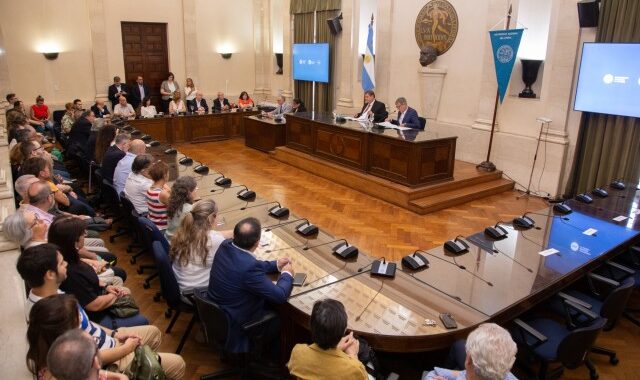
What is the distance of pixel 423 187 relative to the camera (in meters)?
6.45

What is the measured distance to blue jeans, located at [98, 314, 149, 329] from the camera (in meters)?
2.77

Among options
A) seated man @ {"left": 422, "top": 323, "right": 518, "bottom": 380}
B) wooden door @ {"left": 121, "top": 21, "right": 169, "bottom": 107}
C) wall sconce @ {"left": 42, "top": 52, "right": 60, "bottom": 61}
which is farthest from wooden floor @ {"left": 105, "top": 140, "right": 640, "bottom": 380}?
wall sconce @ {"left": 42, "top": 52, "right": 60, "bottom": 61}

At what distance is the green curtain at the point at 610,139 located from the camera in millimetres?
5848

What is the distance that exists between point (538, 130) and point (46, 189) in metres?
6.52

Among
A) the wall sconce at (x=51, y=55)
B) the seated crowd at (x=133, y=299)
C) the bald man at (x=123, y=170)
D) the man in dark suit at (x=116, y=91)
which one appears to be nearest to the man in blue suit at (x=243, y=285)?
the seated crowd at (x=133, y=299)

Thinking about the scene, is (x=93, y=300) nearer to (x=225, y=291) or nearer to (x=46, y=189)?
(x=225, y=291)

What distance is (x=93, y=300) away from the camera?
8.91 ft

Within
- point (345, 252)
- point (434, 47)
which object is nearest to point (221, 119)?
point (434, 47)

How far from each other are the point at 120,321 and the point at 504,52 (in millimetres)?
6410

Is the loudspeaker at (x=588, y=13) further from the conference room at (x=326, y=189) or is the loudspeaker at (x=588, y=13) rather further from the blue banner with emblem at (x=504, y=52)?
the blue banner with emblem at (x=504, y=52)

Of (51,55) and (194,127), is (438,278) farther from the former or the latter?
(51,55)

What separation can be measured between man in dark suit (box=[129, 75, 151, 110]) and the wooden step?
296 inches

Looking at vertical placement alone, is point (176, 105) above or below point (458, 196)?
above

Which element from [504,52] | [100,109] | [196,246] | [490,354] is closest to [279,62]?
[100,109]
